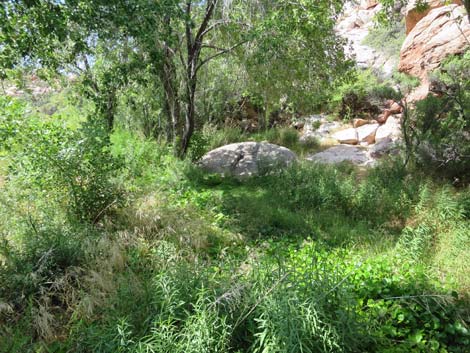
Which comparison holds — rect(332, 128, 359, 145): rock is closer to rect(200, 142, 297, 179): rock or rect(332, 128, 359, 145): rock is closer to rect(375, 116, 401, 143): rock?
rect(375, 116, 401, 143): rock

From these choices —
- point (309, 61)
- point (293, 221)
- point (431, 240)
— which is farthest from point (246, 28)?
point (431, 240)

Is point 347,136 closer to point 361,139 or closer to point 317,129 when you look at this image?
point 361,139

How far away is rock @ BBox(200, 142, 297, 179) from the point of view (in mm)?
6219

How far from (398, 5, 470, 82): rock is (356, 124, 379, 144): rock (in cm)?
272

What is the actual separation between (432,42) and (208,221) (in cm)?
1168

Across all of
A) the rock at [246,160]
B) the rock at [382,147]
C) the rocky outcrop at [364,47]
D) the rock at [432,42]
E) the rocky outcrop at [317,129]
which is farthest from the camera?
the rocky outcrop at [364,47]

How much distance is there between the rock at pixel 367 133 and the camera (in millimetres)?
10109

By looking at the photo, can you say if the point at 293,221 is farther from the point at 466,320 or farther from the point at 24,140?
the point at 24,140

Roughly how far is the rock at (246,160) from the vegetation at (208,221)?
335 millimetres

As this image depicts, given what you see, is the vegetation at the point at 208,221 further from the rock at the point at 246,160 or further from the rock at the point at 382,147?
the rock at the point at 382,147

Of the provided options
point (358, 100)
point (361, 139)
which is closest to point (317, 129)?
point (361, 139)

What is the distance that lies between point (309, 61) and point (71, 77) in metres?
5.82

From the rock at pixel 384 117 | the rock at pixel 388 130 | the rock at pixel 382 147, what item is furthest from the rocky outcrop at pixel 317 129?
the rock at pixel 382 147

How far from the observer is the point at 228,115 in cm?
1109
